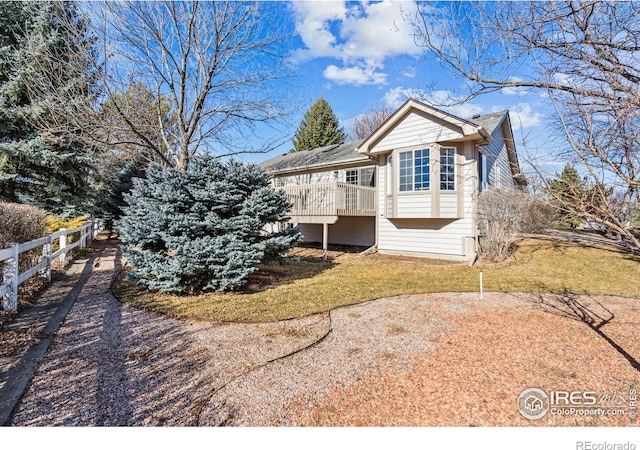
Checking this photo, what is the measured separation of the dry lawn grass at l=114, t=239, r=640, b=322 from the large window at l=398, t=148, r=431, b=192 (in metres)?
2.76

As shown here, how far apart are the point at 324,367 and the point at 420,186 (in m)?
9.06

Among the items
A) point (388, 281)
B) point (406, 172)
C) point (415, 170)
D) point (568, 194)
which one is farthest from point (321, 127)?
point (568, 194)

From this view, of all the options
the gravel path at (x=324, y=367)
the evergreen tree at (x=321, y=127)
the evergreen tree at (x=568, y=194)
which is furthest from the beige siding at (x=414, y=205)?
the evergreen tree at (x=321, y=127)

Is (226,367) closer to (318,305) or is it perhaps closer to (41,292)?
(318,305)

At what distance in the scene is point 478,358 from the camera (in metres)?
3.57

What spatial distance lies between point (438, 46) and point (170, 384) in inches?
260

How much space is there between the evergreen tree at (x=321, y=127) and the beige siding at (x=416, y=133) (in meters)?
24.4

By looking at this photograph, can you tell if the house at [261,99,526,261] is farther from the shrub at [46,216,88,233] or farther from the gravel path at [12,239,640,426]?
the shrub at [46,216,88,233]

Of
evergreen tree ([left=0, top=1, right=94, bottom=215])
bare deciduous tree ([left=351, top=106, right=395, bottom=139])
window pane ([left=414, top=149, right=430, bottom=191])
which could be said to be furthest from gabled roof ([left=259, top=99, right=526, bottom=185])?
bare deciduous tree ([left=351, top=106, right=395, bottom=139])

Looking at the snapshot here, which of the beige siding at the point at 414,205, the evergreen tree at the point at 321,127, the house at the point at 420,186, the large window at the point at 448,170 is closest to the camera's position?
the house at the point at 420,186

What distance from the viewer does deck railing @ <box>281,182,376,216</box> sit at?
1135cm

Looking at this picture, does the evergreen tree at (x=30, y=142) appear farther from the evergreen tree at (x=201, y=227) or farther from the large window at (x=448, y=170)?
the large window at (x=448, y=170)

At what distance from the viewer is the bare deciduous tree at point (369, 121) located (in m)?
33.6
